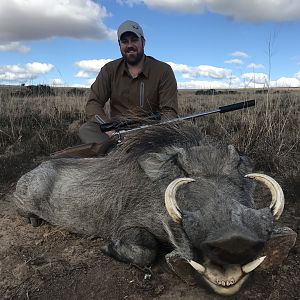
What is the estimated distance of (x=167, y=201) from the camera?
2.63 m

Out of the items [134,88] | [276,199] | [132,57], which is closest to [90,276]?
[276,199]

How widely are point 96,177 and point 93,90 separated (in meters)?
2.28

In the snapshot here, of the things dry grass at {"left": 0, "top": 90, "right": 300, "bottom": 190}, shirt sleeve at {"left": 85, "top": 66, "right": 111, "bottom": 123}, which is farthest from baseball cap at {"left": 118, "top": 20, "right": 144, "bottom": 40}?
dry grass at {"left": 0, "top": 90, "right": 300, "bottom": 190}

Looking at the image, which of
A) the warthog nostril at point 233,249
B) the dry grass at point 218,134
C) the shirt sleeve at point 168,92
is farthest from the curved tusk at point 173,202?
the shirt sleeve at point 168,92

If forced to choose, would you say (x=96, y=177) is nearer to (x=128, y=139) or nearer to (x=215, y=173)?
(x=128, y=139)

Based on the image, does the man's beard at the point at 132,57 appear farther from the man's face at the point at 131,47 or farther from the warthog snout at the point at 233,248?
the warthog snout at the point at 233,248

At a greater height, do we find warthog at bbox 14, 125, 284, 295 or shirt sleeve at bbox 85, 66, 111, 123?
shirt sleeve at bbox 85, 66, 111, 123

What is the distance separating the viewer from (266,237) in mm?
2400

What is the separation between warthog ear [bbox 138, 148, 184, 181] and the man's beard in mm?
2676

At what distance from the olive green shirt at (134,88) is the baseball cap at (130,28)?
35 centimetres

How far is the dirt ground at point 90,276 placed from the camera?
3.04m

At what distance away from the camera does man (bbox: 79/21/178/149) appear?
593 cm

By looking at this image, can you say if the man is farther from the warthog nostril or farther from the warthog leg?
the warthog nostril

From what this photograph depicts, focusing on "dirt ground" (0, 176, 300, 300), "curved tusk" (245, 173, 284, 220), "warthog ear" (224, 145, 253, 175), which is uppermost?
"warthog ear" (224, 145, 253, 175)
